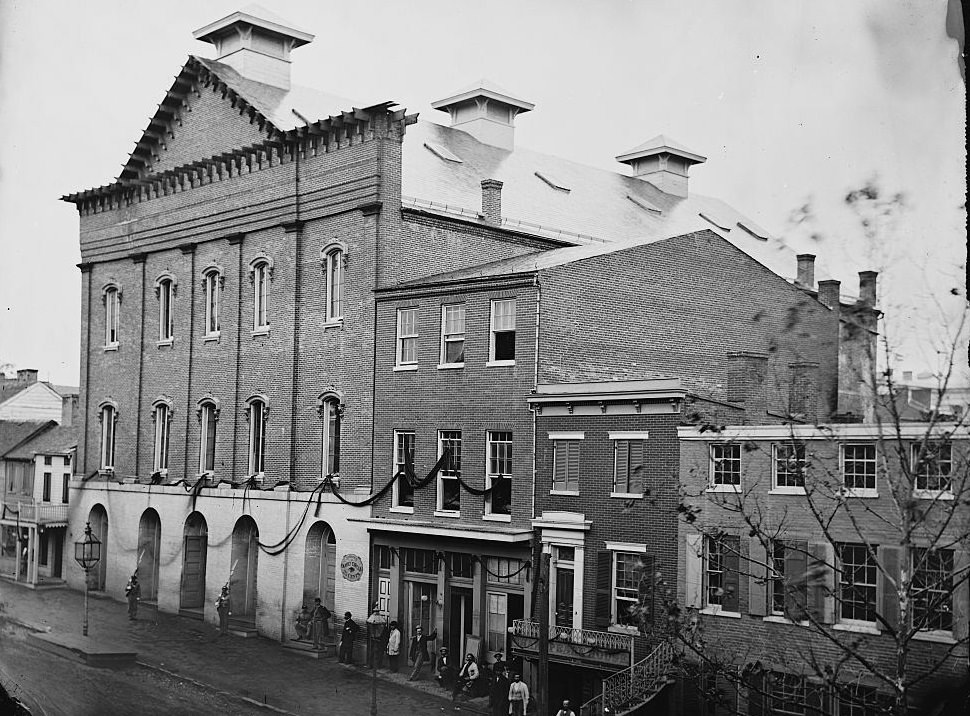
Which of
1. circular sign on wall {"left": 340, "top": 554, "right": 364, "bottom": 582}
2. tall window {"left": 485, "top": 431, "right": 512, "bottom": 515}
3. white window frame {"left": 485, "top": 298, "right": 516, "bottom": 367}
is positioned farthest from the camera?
circular sign on wall {"left": 340, "top": 554, "right": 364, "bottom": 582}

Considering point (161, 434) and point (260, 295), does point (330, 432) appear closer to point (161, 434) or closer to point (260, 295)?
point (260, 295)

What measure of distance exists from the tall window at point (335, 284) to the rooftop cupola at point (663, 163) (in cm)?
1744

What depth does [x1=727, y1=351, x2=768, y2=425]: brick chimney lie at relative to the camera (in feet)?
75.3

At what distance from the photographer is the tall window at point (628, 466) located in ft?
65.6

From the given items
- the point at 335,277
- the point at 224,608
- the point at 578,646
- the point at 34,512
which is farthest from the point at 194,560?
the point at 578,646

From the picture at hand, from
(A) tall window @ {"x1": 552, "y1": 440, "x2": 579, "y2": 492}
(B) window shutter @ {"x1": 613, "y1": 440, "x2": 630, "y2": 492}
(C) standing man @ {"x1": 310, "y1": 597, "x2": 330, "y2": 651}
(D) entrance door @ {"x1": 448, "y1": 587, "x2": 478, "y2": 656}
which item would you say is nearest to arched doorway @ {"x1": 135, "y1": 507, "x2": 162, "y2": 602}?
(C) standing man @ {"x1": 310, "y1": 597, "x2": 330, "y2": 651}

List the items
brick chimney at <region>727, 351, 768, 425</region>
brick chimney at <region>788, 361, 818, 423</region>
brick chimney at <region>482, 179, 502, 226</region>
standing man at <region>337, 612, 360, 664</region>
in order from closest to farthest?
brick chimney at <region>727, 351, 768, 425</region> < standing man at <region>337, 612, 360, 664</region> < brick chimney at <region>788, 361, 818, 423</region> < brick chimney at <region>482, 179, 502, 226</region>

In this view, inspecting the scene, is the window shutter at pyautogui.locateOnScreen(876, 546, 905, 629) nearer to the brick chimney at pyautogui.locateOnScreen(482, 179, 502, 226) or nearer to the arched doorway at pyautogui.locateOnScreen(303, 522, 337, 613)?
the arched doorway at pyautogui.locateOnScreen(303, 522, 337, 613)

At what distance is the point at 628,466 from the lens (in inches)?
795

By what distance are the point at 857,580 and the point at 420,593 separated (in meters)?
9.50

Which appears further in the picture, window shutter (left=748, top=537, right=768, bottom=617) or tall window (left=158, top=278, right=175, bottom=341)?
tall window (left=158, top=278, right=175, bottom=341)

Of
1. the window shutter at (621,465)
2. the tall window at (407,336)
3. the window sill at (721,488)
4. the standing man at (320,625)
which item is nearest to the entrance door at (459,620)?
the standing man at (320,625)

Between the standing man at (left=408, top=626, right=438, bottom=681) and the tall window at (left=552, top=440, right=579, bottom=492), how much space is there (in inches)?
157

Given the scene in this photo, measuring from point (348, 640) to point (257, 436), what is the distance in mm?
7262
